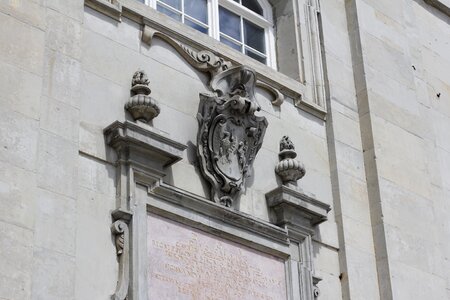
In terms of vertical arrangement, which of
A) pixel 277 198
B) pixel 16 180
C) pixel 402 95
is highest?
pixel 402 95

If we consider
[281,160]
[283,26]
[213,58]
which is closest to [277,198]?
[281,160]

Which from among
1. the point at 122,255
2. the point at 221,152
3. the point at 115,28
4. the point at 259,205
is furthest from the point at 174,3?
the point at 122,255

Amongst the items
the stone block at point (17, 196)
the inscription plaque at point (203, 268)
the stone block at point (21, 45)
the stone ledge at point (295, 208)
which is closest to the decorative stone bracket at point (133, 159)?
the inscription plaque at point (203, 268)

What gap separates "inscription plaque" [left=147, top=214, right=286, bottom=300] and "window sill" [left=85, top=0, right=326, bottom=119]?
231 cm

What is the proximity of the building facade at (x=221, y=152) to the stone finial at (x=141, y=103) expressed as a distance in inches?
0.8

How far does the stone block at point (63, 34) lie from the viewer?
1120 cm

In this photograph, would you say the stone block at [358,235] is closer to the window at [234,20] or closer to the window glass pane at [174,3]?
the window at [234,20]

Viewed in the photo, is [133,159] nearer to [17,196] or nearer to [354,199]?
[17,196]

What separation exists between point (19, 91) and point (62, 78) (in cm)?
79

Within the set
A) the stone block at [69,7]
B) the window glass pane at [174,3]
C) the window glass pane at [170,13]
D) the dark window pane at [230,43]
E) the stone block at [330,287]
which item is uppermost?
the window glass pane at [174,3]

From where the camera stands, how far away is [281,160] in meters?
13.2

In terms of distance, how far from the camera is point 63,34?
1134cm

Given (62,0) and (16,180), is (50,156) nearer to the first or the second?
(16,180)

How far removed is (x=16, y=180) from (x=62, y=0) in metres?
2.41
